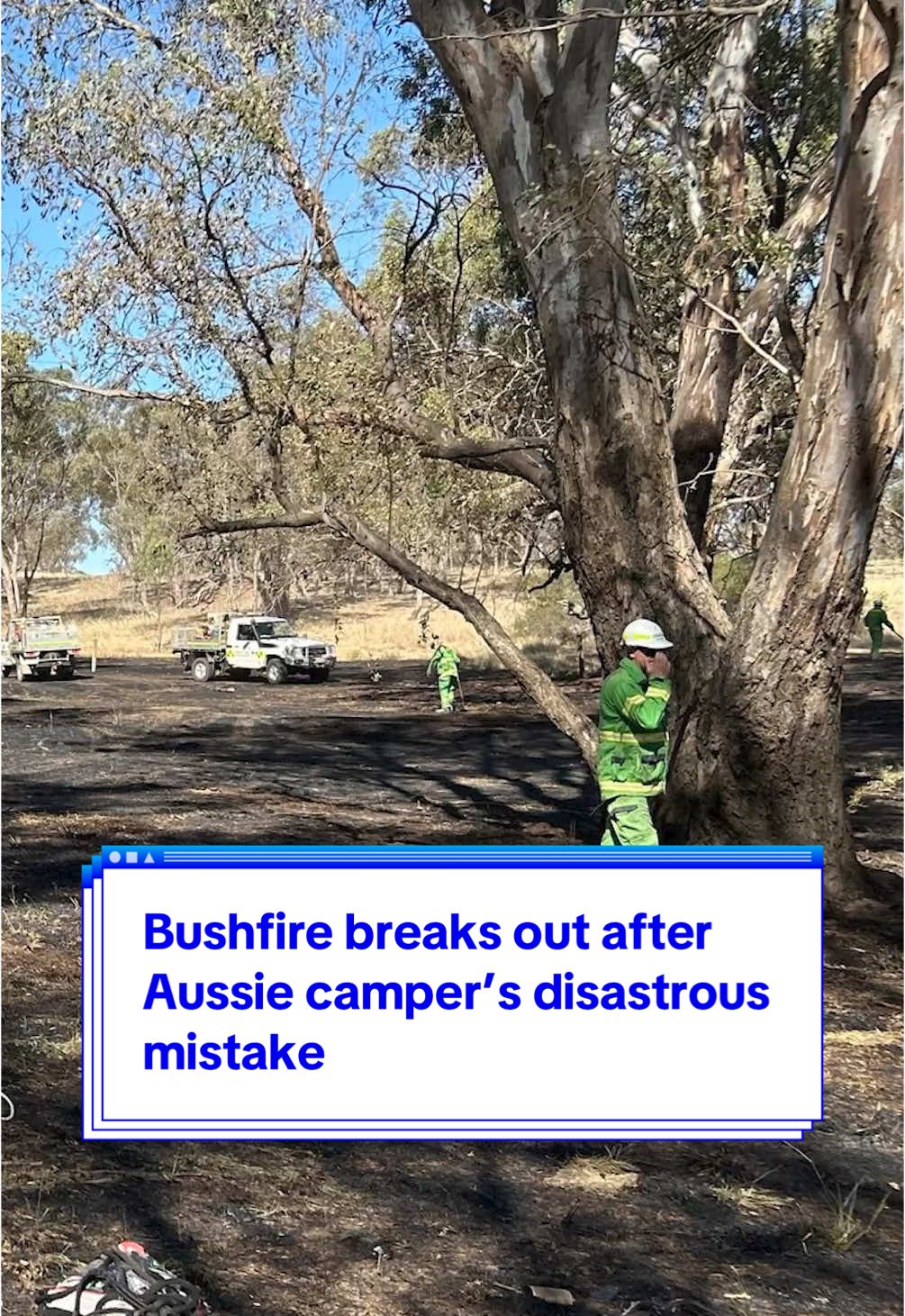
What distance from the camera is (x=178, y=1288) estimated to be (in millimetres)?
3162

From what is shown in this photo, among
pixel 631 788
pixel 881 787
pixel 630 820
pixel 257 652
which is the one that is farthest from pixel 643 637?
pixel 257 652

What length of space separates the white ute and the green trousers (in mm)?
27988

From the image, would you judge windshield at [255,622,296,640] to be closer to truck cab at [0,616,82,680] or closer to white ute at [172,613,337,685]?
white ute at [172,613,337,685]

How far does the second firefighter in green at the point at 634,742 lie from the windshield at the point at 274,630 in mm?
29018

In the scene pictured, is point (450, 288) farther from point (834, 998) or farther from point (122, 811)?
point (834, 998)

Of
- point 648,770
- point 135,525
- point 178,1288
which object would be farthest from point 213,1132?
point 135,525

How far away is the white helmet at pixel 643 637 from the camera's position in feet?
24.2

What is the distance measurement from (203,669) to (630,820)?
29.4 metres

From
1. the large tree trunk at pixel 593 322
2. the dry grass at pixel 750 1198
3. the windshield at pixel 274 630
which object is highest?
the large tree trunk at pixel 593 322

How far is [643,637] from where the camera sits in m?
7.36

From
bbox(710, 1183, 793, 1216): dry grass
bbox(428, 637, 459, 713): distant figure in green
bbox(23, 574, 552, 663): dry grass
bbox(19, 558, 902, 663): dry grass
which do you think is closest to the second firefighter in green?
bbox(710, 1183, 793, 1216): dry grass

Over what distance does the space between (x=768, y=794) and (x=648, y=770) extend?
44.2 inches

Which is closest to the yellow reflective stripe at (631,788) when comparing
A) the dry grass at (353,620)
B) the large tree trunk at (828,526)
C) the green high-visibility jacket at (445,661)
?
the large tree trunk at (828,526)

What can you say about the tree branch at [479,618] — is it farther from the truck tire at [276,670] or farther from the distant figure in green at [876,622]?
the distant figure in green at [876,622]
